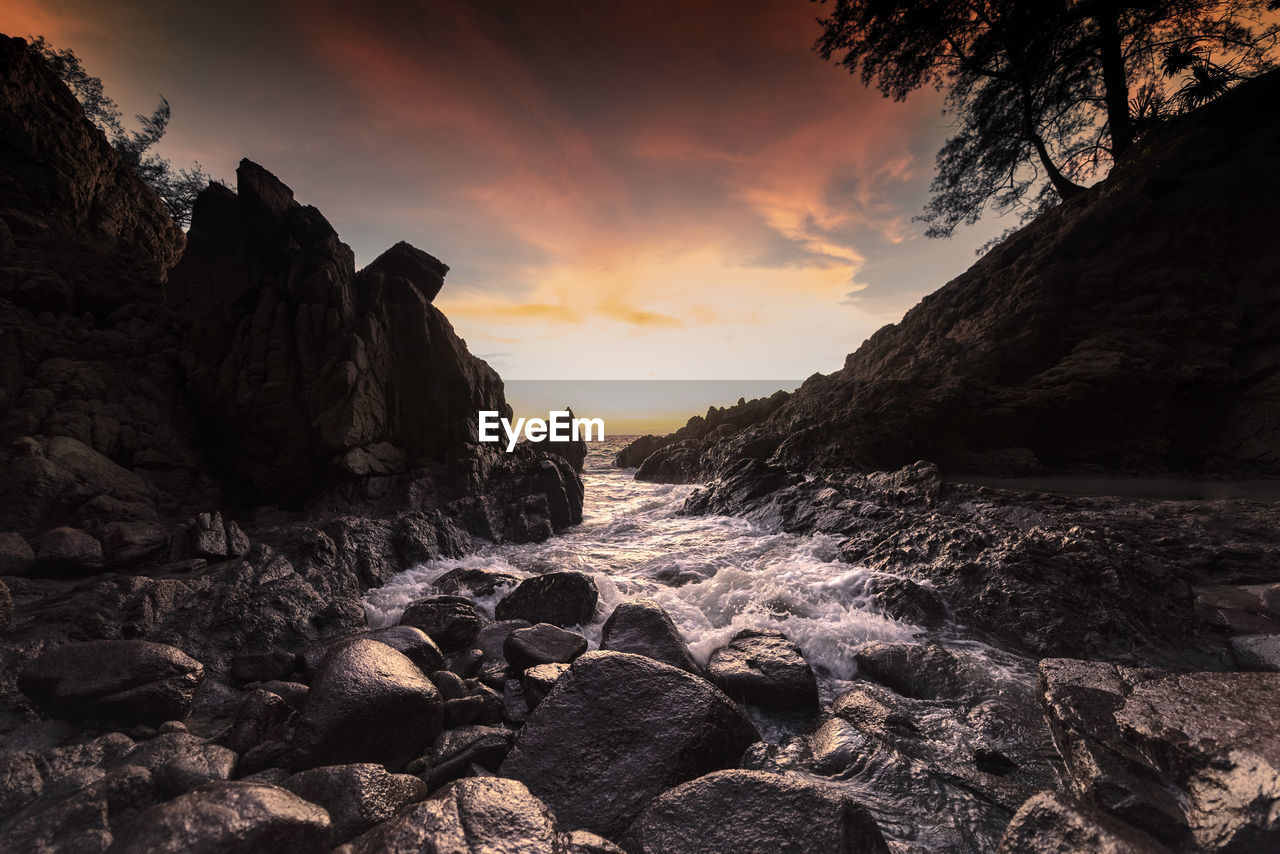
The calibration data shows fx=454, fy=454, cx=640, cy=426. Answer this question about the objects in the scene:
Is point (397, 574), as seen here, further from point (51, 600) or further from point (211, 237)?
point (211, 237)

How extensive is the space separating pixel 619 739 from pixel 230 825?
2351 millimetres

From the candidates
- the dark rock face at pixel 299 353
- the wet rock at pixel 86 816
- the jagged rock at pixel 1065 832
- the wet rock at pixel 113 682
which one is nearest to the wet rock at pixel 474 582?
the wet rock at pixel 113 682

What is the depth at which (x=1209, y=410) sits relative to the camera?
10.2 m

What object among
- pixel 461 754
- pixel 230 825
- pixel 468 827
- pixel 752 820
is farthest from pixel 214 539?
pixel 752 820

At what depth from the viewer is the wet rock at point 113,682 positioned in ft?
13.5

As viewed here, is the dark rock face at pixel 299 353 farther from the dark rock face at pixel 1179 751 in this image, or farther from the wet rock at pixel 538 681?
the dark rock face at pixel 1179 751

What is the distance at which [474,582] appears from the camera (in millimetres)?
8906

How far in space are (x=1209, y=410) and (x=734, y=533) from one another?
11.0 m

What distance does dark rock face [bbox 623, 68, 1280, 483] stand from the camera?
10242 mm

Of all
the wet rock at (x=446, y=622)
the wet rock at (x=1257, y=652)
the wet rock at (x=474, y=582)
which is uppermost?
the wet rock at (x=1257, y=652)

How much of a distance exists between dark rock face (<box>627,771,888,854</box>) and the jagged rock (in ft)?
2.75

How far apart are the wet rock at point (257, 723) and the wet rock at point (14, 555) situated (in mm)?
5707

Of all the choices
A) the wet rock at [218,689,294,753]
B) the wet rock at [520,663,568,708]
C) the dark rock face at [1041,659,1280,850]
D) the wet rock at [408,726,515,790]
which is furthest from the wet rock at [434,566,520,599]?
the dark rock face at [1041,659,1280,850]

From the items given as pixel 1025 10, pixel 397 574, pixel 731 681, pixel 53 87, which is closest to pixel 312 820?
pixel 731 681
